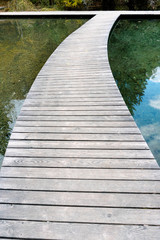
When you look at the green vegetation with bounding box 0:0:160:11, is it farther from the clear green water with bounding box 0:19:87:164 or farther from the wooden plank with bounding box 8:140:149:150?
the wooden plank with bounding box 8:140:149:150

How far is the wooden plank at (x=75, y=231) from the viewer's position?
1.09m

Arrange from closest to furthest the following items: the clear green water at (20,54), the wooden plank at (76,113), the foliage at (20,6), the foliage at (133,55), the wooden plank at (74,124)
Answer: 1. the wooden plank at (74,124)
2. the wooden plank at (76,113)
3. the clear green water at (20,54)
4. the foliage at (133,55)
5. the foliage at (20,6)

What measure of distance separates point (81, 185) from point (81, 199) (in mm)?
111

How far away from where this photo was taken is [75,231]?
111 centimetres

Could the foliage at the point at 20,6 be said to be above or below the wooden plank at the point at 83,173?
above

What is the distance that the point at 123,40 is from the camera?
5855mm

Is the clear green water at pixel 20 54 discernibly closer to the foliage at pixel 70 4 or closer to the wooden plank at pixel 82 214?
the wooden plank at pixel 82 214

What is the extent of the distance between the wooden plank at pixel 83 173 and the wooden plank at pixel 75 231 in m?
0.35

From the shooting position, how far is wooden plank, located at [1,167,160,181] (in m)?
1.42

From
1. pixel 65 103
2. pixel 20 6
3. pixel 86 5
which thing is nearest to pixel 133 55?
pixel 65 103

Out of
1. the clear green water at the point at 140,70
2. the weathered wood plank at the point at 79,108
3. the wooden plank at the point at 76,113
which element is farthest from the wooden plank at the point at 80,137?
the clear green water at the point at 140,70

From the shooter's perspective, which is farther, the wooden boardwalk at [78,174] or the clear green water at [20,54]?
the clear green water at [20,54]

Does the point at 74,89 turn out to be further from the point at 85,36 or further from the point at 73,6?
the point at 73,6

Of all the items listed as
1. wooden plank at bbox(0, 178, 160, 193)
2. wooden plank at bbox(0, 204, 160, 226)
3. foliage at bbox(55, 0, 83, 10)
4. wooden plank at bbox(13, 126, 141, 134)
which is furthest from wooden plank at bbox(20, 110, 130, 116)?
foliage at bbox(55, 0, 83, 10)
